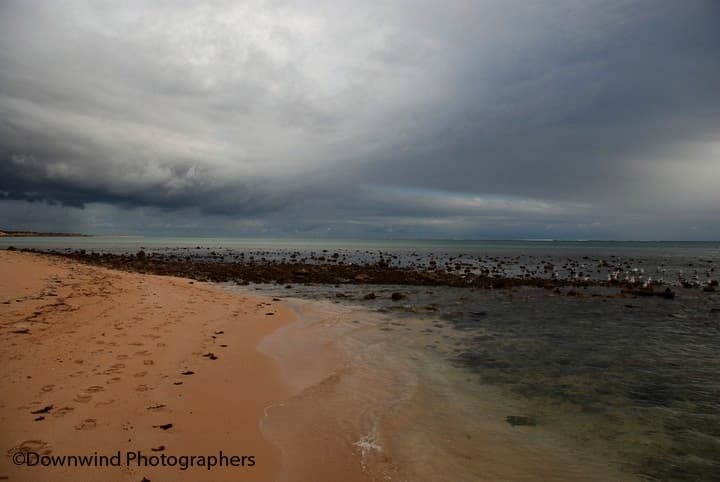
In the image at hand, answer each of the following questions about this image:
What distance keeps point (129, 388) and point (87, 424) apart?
1.60m

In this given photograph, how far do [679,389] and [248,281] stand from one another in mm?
28772

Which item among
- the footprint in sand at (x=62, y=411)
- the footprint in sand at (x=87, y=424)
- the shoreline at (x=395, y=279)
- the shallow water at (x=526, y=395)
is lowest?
the shallow water at (x=526, y=395)

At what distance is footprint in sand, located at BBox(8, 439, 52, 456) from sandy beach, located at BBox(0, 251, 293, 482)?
0.01 meters

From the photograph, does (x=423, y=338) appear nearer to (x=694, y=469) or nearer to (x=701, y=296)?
(x=694, y=469)

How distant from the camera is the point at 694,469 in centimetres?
569

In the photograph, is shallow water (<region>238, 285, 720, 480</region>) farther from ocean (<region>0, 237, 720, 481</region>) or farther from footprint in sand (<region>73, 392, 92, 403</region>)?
footprint in sand (<region>73, 392, 92, 403</region>)

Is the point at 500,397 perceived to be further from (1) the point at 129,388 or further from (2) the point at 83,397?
(2) the point at 83,397

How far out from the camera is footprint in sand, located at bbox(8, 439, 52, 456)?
4.81 metres

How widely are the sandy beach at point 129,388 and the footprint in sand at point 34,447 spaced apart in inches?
0.4

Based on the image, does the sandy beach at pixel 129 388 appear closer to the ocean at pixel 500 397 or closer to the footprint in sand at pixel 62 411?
the footprint in sand at pixel 62 411

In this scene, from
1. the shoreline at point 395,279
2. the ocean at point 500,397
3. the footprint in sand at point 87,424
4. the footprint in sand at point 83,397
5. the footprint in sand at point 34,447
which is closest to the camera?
the footprint in sand at point 34,447

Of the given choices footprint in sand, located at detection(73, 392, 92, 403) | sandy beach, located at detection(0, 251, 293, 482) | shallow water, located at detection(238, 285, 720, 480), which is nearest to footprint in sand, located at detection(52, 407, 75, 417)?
sandy beach, located at detection(0, 251, 293, 482)

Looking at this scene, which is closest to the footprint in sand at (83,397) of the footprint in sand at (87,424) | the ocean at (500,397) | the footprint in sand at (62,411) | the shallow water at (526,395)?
the footprint in sand at (62,411)

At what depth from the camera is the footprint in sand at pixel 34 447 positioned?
4.81m
